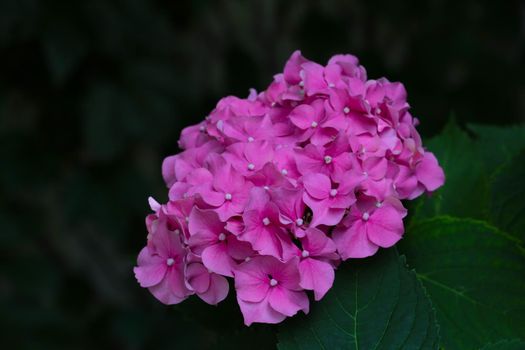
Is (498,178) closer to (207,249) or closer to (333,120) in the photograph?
(333,120)

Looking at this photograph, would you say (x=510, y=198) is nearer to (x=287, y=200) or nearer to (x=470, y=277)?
(x=470, y=277)

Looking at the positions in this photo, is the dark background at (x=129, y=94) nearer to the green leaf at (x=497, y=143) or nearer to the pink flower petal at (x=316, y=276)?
the green leaf at (x=497, y=143)

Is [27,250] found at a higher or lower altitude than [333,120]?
lower

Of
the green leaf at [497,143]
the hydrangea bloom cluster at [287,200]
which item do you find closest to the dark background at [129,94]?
the green leaf at [497,143]

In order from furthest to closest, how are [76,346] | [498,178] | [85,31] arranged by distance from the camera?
[76,346]
[85,31]
[498,178]

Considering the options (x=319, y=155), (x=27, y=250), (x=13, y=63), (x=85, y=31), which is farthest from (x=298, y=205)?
(x=27, y=250)
